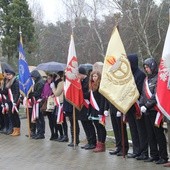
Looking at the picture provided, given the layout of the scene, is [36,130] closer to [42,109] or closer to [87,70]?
[42,109]

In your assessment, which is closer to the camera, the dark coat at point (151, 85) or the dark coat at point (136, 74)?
the dark coat at point (151, 85)

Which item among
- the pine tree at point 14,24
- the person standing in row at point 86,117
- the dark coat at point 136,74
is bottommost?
the person standing in row at point 86,117

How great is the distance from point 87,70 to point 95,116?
3.92ft

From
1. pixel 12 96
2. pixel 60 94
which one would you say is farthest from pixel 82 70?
pixel 12 96

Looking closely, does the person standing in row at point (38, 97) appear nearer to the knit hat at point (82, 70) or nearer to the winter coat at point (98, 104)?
the knit hat at point (82, 70)

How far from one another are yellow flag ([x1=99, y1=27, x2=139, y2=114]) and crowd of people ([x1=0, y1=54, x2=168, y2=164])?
0.79 ft

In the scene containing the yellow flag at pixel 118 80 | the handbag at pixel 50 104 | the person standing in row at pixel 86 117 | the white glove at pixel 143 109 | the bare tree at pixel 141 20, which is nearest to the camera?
the white glove at pixel 143 109

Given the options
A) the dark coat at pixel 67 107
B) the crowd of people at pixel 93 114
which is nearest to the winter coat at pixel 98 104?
the crowd of people at pixel 93 114

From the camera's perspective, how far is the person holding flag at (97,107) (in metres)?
9.97

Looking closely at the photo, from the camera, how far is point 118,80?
8844mm

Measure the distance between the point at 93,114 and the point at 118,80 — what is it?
166 cm

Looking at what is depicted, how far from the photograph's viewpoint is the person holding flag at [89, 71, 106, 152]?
9.97 metres

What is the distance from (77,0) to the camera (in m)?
43.3

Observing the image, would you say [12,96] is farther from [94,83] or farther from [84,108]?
[94,83]
